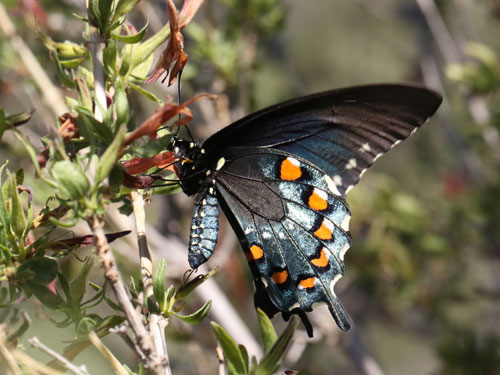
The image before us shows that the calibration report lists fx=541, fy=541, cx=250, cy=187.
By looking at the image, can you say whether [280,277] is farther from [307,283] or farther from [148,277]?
[148,277]

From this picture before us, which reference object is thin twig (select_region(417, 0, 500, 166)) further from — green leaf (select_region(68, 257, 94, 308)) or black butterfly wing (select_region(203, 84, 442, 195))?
green leaf (select_region(68, 257, 94, 308))

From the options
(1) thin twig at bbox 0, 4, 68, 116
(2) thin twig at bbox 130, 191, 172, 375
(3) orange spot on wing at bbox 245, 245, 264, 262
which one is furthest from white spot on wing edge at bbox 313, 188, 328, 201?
(1) thin twig at bbox 0, 4, 68, 116

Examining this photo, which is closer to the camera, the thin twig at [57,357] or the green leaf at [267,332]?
the thin twig at [57,357]

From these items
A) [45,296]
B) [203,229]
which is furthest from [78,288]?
[203,229]

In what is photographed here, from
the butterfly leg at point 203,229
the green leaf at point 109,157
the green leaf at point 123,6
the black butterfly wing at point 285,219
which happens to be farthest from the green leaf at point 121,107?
the black butterfly wing at point 285,219

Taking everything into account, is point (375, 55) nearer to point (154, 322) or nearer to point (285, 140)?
point (285, 140)

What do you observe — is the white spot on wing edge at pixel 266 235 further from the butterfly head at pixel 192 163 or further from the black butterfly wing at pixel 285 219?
the butterfly head at pixel 192 163

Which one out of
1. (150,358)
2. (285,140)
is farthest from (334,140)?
(150,358)

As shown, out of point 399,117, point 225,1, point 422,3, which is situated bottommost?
point 399,117
